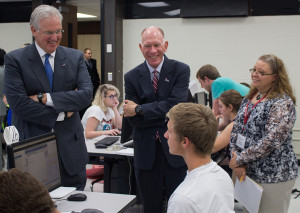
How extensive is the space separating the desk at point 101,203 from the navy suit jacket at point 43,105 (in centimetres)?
26

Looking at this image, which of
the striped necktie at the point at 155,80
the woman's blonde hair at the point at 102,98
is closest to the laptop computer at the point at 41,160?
the striped necktie at the point at 155,80

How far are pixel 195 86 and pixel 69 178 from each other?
3953 millimetres

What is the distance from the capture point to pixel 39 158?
6.51 ft

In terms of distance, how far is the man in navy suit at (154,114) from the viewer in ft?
8.38

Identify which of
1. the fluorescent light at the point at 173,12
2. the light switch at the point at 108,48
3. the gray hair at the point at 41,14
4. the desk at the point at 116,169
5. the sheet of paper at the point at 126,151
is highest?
the fluorescent light at the point at 173,12

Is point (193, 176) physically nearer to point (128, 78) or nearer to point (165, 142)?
point (165, 142)

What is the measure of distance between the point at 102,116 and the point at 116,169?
766 millimetres

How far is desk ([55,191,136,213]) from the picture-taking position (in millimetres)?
2012

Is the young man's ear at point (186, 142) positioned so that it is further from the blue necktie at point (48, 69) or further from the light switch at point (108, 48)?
the light switch at point (108, 48)

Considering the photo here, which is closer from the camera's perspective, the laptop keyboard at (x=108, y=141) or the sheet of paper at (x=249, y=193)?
the sheet of paper at (x=249, y=193)

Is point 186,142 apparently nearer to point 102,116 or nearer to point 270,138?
point 270,138

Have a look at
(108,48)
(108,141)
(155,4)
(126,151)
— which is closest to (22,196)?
(126,151)

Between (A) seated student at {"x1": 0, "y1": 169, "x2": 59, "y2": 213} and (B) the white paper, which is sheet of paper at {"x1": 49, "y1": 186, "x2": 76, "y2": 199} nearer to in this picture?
(A) seated student at {"x1": 0, "y1": 169, "x2": 59, "y2": 213}

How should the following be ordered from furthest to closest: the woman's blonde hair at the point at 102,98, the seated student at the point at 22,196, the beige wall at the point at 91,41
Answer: the beige wall at the point at 91,41, the woman's blonde hair at the point at 102,98, the seated student at the point at 22,196
